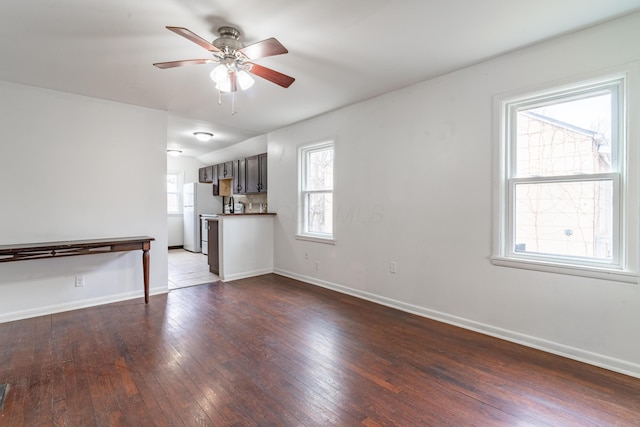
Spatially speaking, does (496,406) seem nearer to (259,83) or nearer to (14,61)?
(259,83)

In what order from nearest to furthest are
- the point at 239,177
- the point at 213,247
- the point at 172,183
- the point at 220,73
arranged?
the point at 220,73, the point at 213,247, the point at 239,177, the point at 172,183

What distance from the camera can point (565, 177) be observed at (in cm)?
237

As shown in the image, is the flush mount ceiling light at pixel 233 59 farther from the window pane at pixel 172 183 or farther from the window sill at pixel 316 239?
the window pane at pixel 172 183

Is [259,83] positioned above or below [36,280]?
above

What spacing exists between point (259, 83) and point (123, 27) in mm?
1300

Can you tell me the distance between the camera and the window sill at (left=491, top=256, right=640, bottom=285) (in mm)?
2098

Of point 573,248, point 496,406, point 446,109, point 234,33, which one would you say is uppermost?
point 234,33

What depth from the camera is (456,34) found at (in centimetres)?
228

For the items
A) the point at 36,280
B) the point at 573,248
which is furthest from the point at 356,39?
the point at 36,280

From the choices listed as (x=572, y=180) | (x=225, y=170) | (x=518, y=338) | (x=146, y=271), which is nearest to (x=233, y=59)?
(x=146, y=271)

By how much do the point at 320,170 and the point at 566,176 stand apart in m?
2.96

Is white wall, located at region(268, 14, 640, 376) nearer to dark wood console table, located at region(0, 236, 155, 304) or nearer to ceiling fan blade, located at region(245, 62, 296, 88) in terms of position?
ceiling fan blade, located at region(245, 62, 296, 88)

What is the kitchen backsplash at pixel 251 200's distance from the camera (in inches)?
261

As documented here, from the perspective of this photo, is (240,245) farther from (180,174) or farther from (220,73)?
(180,174)
